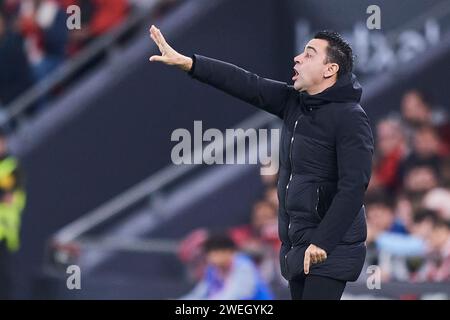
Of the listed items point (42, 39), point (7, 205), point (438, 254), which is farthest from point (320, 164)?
point (42, 39)

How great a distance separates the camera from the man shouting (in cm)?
670

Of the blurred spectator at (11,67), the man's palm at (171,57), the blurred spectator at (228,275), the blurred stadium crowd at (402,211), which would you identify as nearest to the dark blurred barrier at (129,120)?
the blurred spectator at (11,67)

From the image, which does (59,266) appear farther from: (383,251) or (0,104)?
(383,251)

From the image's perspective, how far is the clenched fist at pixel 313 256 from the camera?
6.69 m

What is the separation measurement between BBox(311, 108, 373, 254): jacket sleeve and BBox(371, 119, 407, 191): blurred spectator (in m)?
4.55

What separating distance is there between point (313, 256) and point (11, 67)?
7.16 m

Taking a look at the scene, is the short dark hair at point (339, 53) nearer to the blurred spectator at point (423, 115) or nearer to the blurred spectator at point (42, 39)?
the blurred spectator at point (423, 115)

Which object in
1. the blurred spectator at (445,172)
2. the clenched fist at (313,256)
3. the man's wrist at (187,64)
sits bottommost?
the clenched fist at (313,256)

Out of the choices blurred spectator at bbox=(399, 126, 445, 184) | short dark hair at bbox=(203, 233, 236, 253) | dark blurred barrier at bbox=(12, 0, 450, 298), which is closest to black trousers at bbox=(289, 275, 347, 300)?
short dark hair at bbox=(203, 233, 236, 253)

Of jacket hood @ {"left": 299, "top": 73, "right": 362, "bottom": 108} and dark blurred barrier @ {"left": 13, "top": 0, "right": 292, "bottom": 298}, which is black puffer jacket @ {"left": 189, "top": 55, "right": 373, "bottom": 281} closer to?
jacket hood @ {"left": 299, "top": 73, "right": 362, "bottom": 108}

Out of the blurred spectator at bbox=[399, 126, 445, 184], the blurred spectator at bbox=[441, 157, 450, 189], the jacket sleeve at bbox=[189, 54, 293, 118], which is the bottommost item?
the jacket sleeve at bbox=[189, 54, 293, 118]

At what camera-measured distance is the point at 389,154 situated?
37.3 ft

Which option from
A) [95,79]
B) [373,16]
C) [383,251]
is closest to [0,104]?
[95,79]
